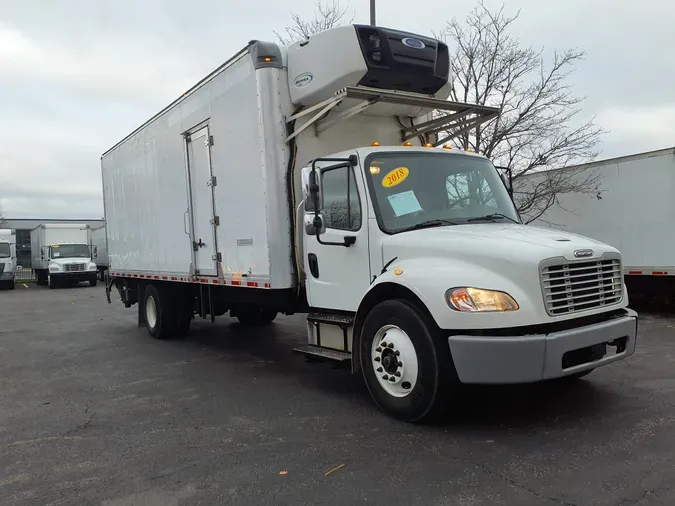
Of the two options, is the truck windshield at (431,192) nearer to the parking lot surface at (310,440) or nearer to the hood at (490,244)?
the hood at (490,244)

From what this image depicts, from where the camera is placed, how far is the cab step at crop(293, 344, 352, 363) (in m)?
5.40

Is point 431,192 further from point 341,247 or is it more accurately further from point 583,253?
point 583,253

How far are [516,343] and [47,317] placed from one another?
1326 cm

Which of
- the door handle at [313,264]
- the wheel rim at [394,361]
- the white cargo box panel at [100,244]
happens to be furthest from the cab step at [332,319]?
the white cargo box panel at [100,244]

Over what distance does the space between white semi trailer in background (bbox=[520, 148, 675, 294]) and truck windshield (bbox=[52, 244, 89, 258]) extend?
2399 cm

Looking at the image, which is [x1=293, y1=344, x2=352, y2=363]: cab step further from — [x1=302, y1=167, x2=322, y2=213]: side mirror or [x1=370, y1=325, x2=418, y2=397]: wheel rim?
[x1=302, y1=167, x2=322, y2=213]: side mirror

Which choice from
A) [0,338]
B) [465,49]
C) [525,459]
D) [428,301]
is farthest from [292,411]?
[465,49]

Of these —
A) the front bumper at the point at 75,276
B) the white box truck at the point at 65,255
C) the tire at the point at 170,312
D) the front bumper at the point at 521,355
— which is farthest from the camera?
the white box truck at the point at 65,255

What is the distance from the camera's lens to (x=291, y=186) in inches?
241

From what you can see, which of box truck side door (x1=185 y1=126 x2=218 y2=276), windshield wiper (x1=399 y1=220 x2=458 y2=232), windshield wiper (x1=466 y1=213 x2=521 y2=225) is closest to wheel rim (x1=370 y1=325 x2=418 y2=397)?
windshield wiper (x1=399 y1=220 x2=458 y2=232)

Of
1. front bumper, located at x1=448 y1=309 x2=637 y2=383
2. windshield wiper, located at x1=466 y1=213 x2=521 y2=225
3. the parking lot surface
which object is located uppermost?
windshield wiper, located at x1=466 y1=213 x2=521 y2=225

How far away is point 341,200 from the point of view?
548 centimetres

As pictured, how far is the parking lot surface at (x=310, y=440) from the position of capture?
3.53 m

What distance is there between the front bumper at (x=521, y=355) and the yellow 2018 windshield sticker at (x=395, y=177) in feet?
5.66
